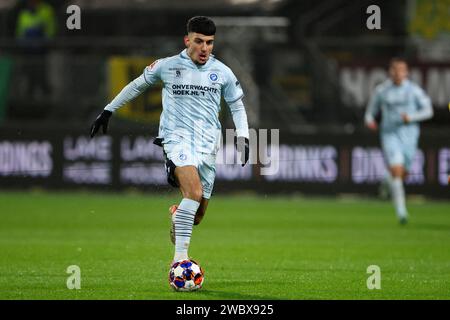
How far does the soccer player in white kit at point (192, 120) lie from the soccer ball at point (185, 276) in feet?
0.69

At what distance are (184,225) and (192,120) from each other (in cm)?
97

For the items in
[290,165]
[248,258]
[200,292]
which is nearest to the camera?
[200,292]

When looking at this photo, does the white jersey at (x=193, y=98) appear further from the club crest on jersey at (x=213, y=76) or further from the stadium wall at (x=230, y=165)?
the stadium wall at (x=230, y=165)

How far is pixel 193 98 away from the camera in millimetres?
10398

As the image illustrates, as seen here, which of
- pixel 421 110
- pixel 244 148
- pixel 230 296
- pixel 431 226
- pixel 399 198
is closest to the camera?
pixel 230 296

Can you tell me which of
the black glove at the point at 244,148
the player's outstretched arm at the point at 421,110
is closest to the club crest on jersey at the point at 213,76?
the black glove at the point at 244,148

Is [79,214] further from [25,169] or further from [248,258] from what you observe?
[248,258]

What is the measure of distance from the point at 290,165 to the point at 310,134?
0.75m

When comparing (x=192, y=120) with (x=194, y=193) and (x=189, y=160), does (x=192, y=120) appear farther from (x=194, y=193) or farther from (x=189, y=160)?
(x=194, y=193)

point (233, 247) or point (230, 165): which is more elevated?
point (230, 165)

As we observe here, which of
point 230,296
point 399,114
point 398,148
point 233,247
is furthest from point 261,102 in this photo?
point 230,296

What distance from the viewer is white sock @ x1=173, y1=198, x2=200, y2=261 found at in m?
10.2
